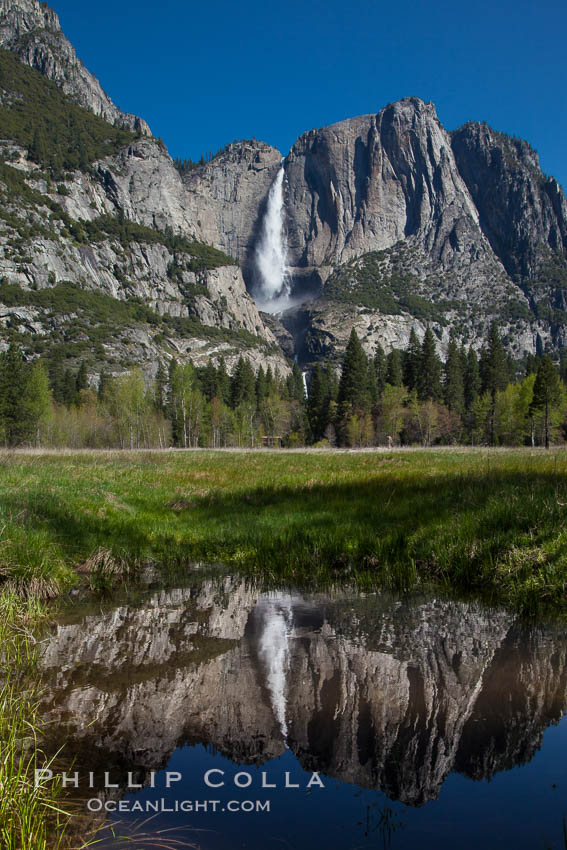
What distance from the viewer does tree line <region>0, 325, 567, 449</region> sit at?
78250 mm

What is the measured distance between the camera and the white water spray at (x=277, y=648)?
486cm

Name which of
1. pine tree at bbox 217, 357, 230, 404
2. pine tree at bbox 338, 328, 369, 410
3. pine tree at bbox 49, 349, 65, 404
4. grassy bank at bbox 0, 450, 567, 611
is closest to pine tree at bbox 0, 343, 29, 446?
pine tree at bbox 49, 349, 65, 404

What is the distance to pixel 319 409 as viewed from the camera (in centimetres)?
11225

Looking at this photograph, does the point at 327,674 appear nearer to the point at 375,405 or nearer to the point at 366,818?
the point at 366,818

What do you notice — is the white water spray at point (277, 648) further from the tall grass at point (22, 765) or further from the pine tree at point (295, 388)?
the pine tree at point (295, 388)

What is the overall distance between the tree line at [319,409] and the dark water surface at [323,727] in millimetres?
75191

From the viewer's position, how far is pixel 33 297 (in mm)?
161500

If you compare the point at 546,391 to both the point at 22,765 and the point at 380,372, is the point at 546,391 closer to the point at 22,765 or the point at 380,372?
the point at 380,372

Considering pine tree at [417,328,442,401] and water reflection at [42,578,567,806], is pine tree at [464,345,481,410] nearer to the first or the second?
pine tree at [417,328,442,401]

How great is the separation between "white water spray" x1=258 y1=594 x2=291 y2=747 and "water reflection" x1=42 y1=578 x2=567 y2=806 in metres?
0.02

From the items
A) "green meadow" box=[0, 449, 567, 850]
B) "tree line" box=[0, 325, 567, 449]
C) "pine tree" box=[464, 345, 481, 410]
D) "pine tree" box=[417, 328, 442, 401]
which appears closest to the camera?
"green meadow" box=[0, 449, 567, 850]

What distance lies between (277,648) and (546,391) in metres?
77.3

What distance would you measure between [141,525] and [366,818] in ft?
37.5

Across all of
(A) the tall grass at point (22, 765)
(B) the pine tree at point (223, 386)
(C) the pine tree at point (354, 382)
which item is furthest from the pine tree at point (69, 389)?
(A) the tall grass at point (22, 765)
